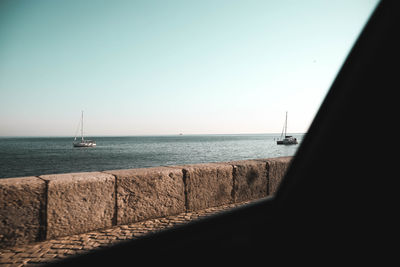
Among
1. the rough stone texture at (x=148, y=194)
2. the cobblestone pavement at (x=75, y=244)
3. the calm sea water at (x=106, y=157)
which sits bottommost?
the calm sea water at (x=106, y=157)

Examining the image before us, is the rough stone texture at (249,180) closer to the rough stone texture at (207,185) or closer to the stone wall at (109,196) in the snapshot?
the stone wall at (109,196)

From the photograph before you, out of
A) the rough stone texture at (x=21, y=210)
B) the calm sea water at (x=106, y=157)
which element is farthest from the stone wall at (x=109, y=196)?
the calm sea water at (x=106, y=157)

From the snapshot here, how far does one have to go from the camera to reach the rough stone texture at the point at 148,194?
3068 millimetres

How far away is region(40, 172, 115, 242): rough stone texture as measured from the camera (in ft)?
8.61

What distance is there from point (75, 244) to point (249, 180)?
111 inches

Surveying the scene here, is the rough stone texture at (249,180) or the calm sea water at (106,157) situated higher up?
the rough stone texture at (249,180)

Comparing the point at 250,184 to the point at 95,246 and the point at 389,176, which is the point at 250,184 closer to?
the point at 95,246

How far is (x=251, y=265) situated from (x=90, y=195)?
2.25m

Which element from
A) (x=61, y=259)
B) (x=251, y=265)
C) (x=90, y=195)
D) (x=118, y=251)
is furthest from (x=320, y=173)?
(x=90, y=195)

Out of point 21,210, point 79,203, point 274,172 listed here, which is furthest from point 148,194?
point 274,172

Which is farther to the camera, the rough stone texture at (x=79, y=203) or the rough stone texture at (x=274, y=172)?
the rough stone texture at (x=274, y=172)

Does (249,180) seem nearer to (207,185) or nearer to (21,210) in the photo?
(207,185)

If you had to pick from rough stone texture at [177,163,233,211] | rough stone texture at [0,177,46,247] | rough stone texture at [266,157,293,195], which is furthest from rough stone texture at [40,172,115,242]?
rough stone texture at [266,157,293,195]

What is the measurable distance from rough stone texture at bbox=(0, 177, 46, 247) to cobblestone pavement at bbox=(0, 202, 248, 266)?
0.35 ft
